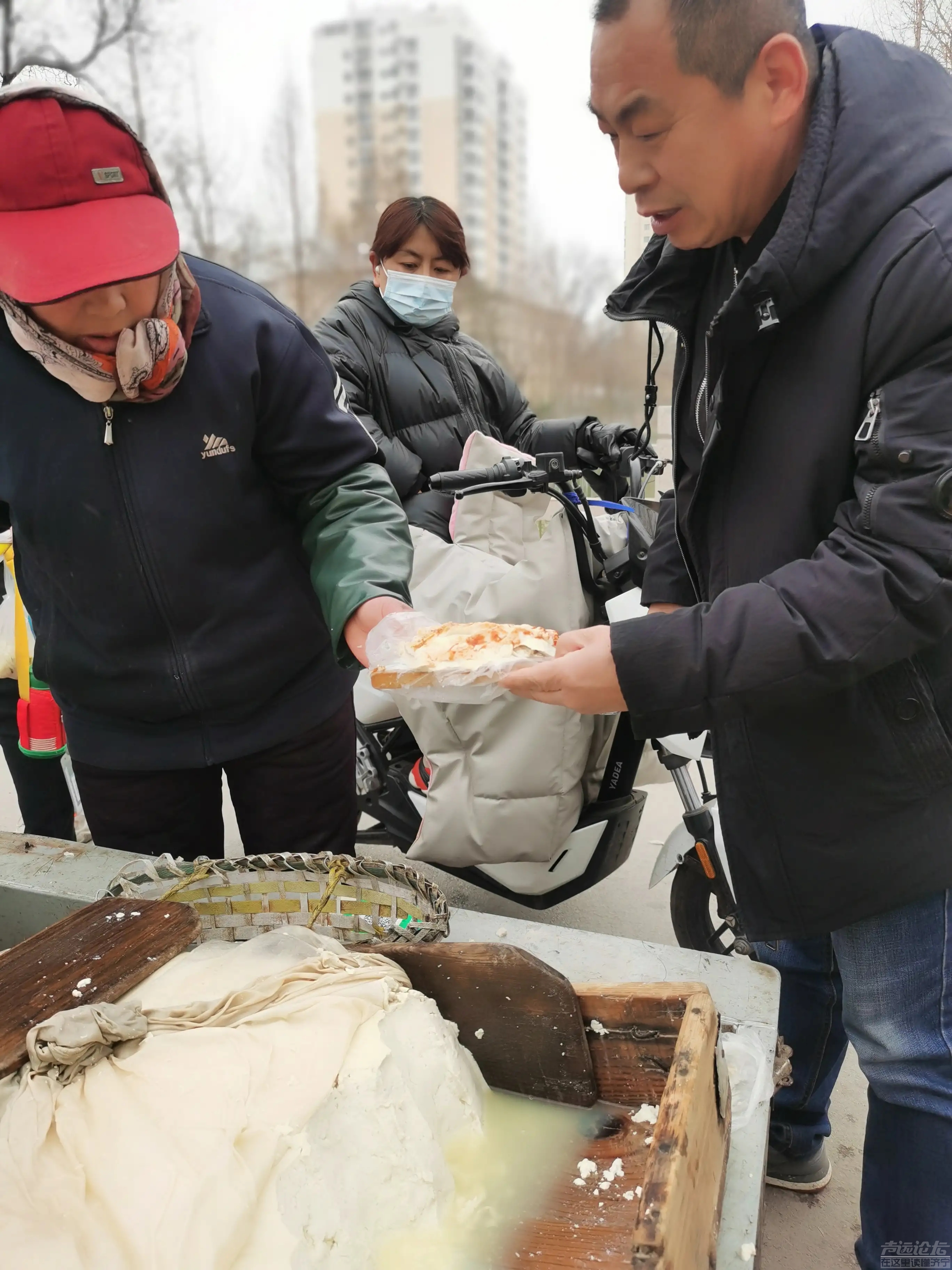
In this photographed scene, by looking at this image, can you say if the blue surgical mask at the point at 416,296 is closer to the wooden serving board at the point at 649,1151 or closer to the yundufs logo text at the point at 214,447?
the yundufs logo text at the point at 214,447

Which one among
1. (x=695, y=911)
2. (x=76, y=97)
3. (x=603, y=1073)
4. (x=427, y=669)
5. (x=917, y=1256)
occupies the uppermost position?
(x=76, y=97)

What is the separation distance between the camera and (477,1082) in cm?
107

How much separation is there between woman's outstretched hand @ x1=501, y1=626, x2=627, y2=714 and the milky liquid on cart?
19.0 inches

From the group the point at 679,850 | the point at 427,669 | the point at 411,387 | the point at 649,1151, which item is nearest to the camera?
the point at 649,1151

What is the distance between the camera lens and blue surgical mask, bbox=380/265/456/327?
9.68ft

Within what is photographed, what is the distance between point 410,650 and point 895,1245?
3.55 feet

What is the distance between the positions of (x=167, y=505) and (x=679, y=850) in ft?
4.53

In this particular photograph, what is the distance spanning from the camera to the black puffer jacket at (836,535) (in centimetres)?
93

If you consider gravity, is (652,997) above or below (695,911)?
above

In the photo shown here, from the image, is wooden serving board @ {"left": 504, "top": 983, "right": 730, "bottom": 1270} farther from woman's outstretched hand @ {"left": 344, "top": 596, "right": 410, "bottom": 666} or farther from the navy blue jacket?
the navy blue jacket

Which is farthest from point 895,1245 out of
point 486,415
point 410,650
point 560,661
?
point 486,415

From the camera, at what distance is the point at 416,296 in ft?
9.73

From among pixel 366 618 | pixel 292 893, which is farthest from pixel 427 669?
pixel 292 893

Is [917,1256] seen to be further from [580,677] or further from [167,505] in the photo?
[167,505]
